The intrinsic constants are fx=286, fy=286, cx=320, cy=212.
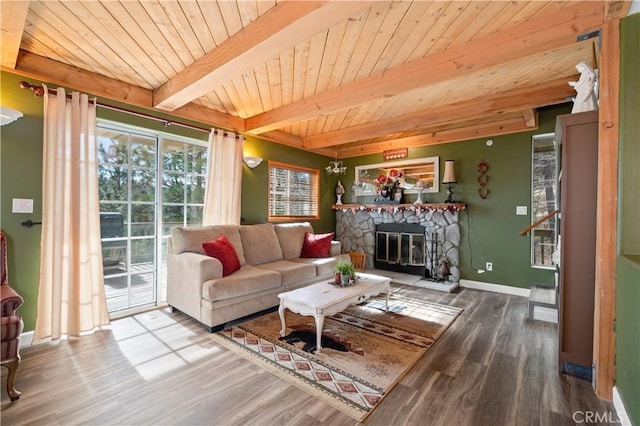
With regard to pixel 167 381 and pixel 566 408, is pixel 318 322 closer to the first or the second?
pixel 167 381

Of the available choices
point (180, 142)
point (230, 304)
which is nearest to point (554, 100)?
point (230, 304)

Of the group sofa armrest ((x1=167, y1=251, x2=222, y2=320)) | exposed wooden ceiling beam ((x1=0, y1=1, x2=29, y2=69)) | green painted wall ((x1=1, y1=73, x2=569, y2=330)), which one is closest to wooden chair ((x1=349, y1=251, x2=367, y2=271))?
green painted wall ((x1=1, y1=73, x2=569, y2=330))

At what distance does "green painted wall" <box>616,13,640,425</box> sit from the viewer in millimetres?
1622

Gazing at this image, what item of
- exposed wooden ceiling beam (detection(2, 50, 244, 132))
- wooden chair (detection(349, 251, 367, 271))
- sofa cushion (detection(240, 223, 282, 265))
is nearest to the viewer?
exposed wooden ceiling beam (detection(2, 50, 244, 132))

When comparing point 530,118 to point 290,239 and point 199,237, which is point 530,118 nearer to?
point 290,239

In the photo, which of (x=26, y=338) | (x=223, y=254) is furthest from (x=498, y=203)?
(x=26, y=338)

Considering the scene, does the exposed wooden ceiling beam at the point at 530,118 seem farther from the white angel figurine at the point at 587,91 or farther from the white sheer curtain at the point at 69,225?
the white sheer curtain at the point at 69,225

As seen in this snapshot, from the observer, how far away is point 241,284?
2.90 meters

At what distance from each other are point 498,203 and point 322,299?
3.34 meters

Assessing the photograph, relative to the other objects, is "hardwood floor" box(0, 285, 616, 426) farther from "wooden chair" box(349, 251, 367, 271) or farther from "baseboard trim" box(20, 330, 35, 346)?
"wooden chair" box(349, 251, 367, 271)

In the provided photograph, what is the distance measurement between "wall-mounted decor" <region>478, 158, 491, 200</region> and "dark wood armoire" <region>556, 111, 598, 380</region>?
7.80ft

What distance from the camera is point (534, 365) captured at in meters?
2.22

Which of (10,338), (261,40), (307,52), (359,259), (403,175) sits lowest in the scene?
(359,259)

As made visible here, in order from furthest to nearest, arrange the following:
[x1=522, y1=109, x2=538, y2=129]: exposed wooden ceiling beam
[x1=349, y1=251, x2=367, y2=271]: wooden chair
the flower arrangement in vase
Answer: [x1=349, y1=251, x2=367, y2=271]: wooden chair < the flower arrangement in vase < [x1=522, y1=109, x2=538, y2=129]: exposed wooden ceiling beam
